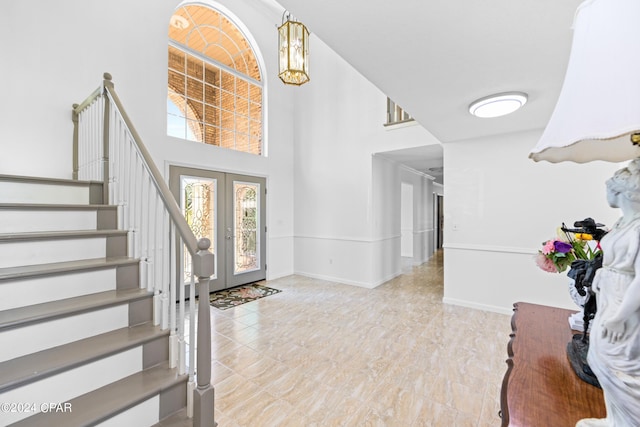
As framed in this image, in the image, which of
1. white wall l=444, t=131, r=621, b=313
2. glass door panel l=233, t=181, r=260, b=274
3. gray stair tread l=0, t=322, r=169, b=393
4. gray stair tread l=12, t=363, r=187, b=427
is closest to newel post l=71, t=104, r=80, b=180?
glass door panel l=233, t=181, r=260, b=274

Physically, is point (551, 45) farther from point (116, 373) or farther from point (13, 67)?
point (13, 67)

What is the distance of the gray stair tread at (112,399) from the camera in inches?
50.4

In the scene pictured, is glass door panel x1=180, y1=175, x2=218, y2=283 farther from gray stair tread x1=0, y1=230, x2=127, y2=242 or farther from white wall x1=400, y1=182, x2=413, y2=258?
white wall x1=400, y1=182, x2=413, y2=258

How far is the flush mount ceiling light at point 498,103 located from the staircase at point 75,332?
2.97 meters

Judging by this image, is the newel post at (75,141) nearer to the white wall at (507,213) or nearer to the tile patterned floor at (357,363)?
A: the tile patterned floor at (357,363)

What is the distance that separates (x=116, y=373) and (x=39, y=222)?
125cm

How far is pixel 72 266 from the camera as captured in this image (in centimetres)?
172

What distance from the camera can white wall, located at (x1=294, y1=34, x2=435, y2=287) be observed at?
4.97 meters

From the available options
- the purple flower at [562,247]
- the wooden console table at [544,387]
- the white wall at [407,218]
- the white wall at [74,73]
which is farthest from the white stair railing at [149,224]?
the white wall at [407,218]

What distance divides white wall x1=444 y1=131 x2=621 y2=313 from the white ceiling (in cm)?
133

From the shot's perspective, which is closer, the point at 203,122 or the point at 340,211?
the point at 203,122

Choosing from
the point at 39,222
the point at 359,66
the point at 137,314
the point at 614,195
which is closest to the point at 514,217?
the point at 359,66

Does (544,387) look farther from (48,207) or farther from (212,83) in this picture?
(212,83)

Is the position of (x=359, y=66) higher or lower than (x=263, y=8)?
lower
